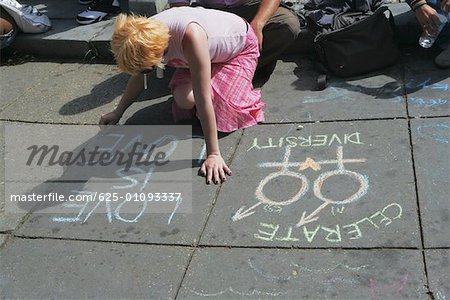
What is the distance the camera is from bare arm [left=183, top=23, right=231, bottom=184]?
3.40m

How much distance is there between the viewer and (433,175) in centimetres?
317

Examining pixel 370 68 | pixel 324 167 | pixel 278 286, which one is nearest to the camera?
pixel 278 286

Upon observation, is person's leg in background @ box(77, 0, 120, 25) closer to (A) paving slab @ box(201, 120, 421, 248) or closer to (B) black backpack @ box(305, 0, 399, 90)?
(B) black backpack @ box(305, 0, 399, 90)

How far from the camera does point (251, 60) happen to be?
404 cm

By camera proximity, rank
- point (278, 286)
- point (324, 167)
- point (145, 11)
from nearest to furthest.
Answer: point (278, 286) < point (324, 167) < point (145, 11)

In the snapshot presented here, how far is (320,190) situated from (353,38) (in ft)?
4.48

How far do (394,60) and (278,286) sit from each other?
214cm

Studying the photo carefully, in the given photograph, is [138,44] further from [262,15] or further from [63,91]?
[63,91]

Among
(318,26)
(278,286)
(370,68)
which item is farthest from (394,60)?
(278,286)

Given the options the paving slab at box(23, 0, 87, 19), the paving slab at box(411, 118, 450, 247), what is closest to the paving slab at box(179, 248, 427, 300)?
the paving slab at box(411, 118, 450, 247)

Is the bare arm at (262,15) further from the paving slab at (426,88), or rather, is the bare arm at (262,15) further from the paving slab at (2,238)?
the paving slab at (2,238)

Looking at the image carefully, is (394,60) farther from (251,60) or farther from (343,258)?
(343,258)

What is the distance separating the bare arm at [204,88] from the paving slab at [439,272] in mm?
1167

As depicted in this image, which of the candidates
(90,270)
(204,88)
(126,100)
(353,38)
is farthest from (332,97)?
(90,270)
